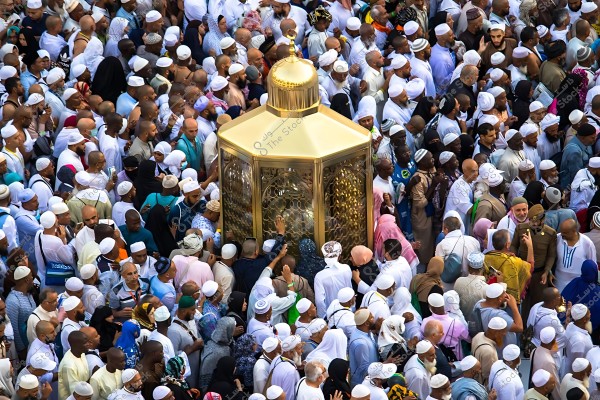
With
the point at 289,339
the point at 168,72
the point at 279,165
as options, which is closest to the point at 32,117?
the point at 168,72

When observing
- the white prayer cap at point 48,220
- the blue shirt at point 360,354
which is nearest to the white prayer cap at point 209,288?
the blue shirt at point 360,354

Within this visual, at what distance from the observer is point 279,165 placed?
1942 centimetres

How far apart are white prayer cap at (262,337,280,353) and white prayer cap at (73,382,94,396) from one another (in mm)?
1788

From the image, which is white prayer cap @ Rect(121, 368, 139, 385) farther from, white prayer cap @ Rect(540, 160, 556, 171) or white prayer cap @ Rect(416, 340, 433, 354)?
white prayer cap @ Rect(540, 160, 556, 171)

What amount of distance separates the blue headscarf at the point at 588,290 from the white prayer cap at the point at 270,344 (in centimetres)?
355

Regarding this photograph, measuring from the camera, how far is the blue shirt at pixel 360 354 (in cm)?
1778

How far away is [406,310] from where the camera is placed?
60.0ft

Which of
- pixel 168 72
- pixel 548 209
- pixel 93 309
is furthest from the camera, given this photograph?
pixel 168 72

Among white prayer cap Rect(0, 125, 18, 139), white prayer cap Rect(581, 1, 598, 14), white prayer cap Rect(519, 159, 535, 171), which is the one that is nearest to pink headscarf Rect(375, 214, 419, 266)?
white prayer cap Rect(519, 159, 535, 171)

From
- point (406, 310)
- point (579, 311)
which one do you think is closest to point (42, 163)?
point (406, 310)

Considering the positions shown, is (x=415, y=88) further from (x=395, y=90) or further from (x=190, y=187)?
(x=190, y=187)

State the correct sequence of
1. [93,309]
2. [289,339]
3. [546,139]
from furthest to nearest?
[546,139]
[93,309]
[289,339]

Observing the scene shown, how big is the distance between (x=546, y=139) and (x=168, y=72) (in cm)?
504

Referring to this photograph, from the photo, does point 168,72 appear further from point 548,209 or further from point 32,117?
point 548,209
